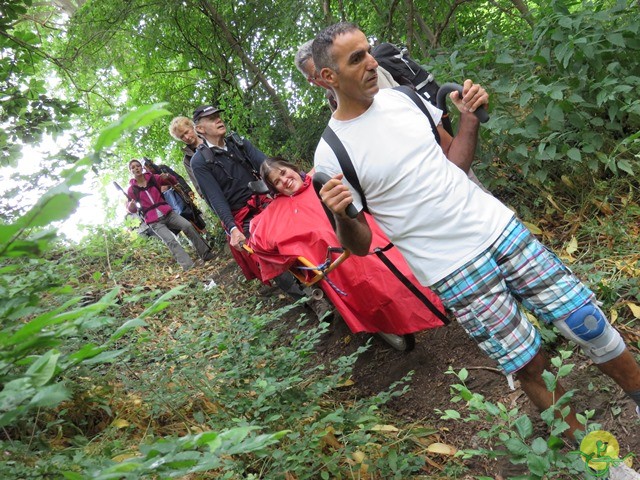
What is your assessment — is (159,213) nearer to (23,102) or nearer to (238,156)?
(238,156)

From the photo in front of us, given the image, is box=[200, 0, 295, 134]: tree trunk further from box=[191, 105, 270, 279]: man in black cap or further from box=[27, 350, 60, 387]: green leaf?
box=[27, 350, 60, 387]: green leaf

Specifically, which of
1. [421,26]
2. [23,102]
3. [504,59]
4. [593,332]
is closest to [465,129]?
[593,332]

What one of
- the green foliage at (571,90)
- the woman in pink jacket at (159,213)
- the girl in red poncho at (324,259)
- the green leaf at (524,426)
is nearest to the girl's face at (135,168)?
the woman in pink jacket at (159,213)

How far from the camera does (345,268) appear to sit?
13.6 feet

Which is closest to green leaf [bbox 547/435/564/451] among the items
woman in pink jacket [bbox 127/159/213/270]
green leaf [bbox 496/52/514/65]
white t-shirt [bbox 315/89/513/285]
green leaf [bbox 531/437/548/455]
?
green leaf [bbox 531/437/548/455]

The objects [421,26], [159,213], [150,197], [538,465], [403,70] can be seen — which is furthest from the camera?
[150,197]

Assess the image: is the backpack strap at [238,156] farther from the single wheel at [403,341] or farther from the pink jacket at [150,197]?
the pink jacket at [150,197]

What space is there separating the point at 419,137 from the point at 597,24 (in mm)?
2608

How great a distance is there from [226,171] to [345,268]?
2.31 m

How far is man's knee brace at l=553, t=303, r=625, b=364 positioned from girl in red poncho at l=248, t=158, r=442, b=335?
1.41m

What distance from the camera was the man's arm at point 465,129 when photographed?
2.64 metres

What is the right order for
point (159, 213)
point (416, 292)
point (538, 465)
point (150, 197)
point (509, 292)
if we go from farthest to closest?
1. point (150, 197)
2. point (159, 213)
3. point (416, 292)
4. point (509, 292)
5. point (538, 465)

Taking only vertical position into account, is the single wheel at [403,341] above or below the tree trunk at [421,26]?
below

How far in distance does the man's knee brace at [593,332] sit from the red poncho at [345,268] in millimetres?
1411
